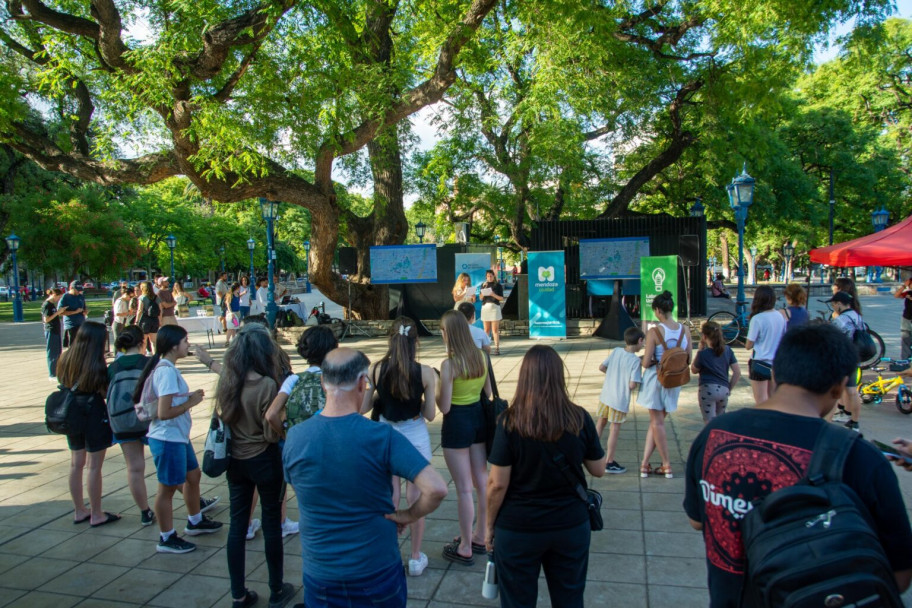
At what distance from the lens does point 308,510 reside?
2273mm

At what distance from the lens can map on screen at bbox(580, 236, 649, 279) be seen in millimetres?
14930

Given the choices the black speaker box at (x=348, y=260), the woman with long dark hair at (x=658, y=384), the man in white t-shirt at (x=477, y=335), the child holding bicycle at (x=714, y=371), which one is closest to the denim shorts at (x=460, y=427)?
the man in white t-shirt at (x=477, y=335)

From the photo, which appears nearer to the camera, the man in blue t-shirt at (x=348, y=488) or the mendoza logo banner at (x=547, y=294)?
the man in blue t-shirt at (x=348, y=488)

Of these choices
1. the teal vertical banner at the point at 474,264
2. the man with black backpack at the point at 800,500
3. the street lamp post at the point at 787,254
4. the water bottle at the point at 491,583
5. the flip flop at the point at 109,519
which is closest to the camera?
the man with black backpack at the point at 800,500

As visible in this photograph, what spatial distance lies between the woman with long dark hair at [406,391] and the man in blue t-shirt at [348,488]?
123cm

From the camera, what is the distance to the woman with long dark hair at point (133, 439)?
4.21 m

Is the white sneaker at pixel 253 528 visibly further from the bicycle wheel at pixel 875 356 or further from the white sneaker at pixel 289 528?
the bicycle wheel at pixel 875 356

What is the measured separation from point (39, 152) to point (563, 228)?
12795 mm

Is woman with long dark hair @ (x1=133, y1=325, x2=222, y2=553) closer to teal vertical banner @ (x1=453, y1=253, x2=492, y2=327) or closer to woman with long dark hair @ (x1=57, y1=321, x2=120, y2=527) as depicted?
woman with long dark hair @ (x1=57, y1=321, x2=120, y2=527)

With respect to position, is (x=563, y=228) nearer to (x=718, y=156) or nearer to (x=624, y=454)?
(x=718, y=156)

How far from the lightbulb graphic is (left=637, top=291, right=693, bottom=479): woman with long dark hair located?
24.6 ft

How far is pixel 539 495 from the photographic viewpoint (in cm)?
247

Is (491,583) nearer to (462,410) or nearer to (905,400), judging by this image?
(462,410)

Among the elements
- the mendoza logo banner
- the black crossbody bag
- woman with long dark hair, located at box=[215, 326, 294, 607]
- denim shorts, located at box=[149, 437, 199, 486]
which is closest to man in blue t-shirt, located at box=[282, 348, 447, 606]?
the black crossbody bag
